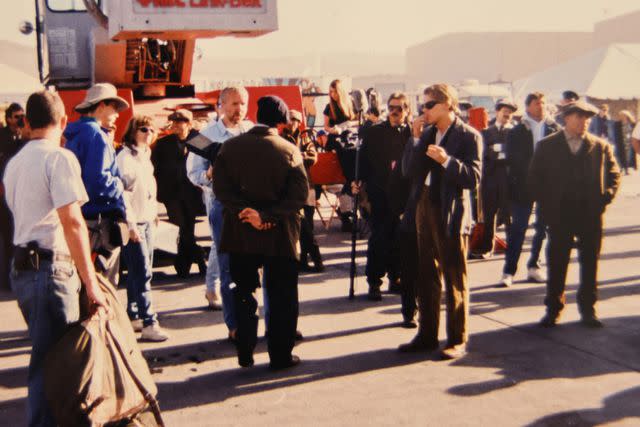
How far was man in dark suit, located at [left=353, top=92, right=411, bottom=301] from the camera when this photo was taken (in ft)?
26.3

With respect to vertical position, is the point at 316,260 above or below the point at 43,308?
below

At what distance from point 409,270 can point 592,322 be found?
1.58 metres

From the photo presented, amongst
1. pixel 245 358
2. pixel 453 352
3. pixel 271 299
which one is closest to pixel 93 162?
pixel 271 299

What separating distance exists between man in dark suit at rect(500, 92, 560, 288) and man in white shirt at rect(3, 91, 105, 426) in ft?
18.2

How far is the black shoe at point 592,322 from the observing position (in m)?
7.04

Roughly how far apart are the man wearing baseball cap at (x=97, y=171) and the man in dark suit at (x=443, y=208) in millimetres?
2201

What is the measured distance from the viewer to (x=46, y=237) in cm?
412

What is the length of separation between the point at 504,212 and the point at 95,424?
7407mm

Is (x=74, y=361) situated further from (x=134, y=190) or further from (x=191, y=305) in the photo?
(x=191, y=305)

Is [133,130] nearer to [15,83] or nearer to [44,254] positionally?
[44,254]

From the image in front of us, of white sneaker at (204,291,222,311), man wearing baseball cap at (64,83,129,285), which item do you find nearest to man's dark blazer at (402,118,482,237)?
man wearing baseball cap at (64,83,129,285)

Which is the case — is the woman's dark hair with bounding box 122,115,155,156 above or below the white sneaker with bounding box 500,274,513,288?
above

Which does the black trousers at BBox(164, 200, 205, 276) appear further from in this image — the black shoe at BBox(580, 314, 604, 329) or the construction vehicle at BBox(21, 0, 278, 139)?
the black shoe at BBox(580, 314, 604, 329)

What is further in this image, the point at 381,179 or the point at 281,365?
the point at 381,179
